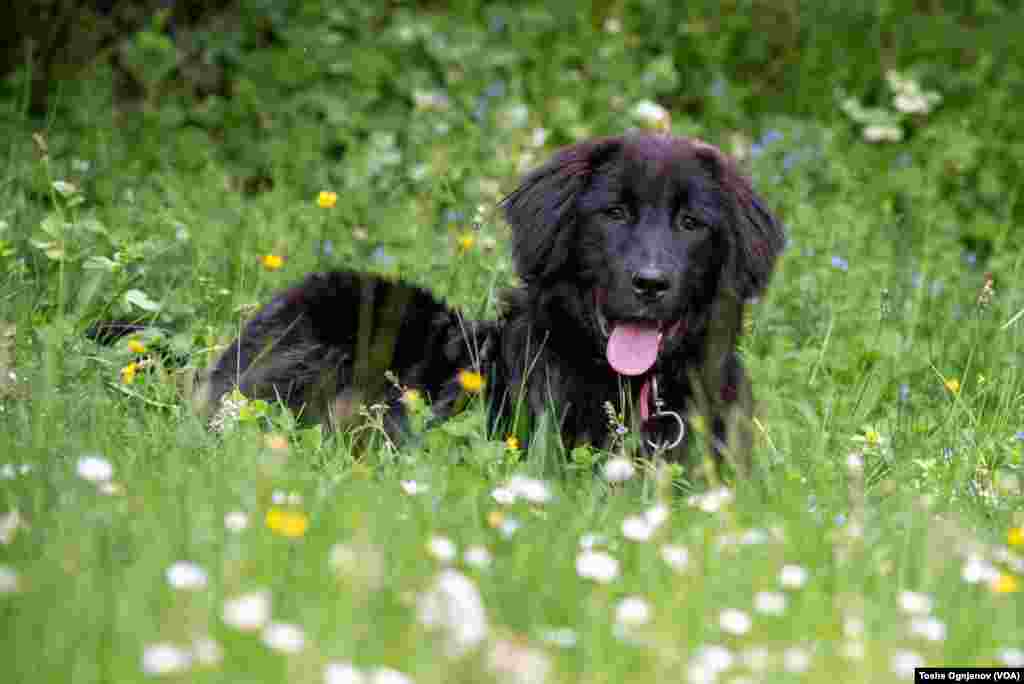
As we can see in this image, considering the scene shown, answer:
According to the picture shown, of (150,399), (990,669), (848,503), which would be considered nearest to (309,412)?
(150,399)

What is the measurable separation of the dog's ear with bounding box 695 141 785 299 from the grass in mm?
445

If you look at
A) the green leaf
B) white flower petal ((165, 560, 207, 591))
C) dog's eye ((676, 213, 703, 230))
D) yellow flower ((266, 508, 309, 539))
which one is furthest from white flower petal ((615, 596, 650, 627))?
the green leaf

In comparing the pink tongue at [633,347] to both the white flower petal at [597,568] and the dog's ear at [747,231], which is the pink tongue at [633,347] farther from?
the white flower petal at [597,568]

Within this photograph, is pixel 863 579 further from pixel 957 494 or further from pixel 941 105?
pixel 941 105

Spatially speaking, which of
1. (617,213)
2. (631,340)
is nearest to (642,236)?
(617,213)

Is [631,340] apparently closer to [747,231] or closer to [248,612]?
[747,231]

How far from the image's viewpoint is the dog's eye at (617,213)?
404cm

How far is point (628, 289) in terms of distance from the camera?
3.87 metres

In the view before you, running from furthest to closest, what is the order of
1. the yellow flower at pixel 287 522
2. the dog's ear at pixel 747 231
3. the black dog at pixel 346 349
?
1. the black dog at pixel 346 349
2. the dog's ear at pixel 747 231
3. the yellow flower at pixel 287 522

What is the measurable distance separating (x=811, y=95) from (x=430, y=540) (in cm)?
638

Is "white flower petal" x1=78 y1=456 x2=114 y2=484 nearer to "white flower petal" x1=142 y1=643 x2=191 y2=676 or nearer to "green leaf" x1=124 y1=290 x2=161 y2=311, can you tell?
"white flower petal" x1=142 y1=643 x2=191 y2=676

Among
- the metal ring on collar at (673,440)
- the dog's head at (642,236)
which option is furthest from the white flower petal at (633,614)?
the dog's head at (642,236)

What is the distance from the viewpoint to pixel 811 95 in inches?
331

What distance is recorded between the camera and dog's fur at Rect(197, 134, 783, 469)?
395 centimetres
